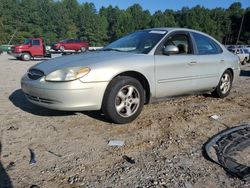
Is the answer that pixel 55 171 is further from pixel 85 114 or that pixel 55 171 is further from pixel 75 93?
pixel 85 114

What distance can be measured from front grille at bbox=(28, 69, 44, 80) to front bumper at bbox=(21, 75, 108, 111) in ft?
0.34

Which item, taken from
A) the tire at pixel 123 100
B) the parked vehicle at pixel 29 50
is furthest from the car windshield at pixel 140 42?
the parked vehicle at pixel 29 50

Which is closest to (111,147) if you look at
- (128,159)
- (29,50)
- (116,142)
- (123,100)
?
(116,142)

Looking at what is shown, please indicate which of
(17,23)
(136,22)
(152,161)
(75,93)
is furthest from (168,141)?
(136,22)

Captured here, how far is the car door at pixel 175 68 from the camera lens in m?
5.59

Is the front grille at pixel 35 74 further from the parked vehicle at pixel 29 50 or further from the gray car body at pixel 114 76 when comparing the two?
the parked vehicle at pixel 29 50

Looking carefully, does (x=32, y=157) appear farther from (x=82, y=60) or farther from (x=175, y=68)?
(x=175, y=68)

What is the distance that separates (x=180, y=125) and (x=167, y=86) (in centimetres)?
80

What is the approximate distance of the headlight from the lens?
15.4 feet

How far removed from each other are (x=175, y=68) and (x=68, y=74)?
77.7 inches

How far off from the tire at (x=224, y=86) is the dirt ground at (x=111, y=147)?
75 cm

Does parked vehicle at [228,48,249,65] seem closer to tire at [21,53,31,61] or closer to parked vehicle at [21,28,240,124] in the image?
tire at [21,53,31,61]

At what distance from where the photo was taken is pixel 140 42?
593cm

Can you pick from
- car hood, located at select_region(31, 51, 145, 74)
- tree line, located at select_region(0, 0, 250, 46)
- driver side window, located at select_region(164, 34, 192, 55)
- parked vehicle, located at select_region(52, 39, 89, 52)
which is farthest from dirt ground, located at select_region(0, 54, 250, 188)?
tree line, located at select_region(0, 0, 250, 46)
